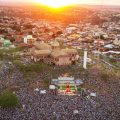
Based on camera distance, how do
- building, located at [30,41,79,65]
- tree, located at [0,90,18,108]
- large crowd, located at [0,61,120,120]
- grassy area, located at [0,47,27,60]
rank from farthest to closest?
grassy area, located at [0,47,27,60], building, located at [30,41,79,65], tree, located at [0,90,18,108], large crowd, located at [0,61,120,120]

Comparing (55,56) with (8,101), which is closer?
(8,101)

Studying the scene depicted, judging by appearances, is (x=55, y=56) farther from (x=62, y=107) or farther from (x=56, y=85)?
(x=62, y=107)

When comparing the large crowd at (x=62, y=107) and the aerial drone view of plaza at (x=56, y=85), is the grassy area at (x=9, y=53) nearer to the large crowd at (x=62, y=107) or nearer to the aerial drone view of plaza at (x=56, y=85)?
the aerial drone view of plaza at (x=56, y=85)

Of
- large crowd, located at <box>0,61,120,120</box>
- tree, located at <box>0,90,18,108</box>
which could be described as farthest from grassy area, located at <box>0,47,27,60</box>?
tree, located at <box>0,90,18,108</box>

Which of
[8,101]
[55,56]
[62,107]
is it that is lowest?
[62,107]

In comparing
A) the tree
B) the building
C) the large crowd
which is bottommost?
the large crowd

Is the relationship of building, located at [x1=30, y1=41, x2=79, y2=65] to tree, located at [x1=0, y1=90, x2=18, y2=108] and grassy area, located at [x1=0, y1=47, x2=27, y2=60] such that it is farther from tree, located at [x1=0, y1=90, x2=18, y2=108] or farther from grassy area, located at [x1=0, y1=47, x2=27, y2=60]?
tree, located at [x1=0, y1=90, x2=18, y2=108]

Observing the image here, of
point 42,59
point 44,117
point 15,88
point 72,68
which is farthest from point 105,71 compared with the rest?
point 44,117

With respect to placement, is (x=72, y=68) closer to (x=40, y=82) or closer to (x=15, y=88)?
(x=40, y=82)

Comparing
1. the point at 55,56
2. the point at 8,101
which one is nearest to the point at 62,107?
the point at 8,101
